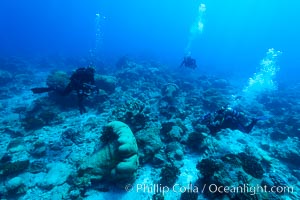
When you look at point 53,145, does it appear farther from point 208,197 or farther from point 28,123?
point 208,197

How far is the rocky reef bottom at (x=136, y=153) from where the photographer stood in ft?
24.2

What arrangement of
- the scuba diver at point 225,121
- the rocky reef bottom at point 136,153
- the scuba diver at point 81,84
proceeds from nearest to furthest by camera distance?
the rocky reef bottom at point 136,153 → the scuba diver at point 225,121 → the scuba diver at point 81,84

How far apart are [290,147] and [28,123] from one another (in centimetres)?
1346

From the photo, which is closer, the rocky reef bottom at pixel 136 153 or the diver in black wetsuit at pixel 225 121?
the rocky reef bottom at pixel 136 153

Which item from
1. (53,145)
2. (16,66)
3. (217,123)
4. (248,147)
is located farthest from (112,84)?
(16,66)

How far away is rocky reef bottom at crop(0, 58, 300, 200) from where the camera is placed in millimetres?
7367

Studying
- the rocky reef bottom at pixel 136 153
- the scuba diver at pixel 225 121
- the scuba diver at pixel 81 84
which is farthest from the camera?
the scuba diver at pixel 81 84

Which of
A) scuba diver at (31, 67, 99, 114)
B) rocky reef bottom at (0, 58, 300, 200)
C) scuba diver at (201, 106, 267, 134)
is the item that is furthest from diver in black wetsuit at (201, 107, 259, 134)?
scuba diver at (31, 67, 99, 114)

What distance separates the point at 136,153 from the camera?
7492mm

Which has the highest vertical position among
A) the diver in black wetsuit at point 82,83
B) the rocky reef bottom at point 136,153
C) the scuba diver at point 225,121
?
the diver in black wetsuit at point 82,83

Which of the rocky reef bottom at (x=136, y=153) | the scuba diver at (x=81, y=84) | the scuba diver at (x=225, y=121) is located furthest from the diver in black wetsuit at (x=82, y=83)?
the scuba diver at (x=225, y=121)

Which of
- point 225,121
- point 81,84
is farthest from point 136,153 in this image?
point 225,121

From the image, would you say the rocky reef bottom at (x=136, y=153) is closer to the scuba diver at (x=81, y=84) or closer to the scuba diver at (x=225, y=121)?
the scuba diver at (x=225, y=121)

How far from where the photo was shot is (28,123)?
1216 centimetres
